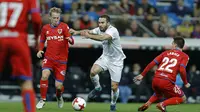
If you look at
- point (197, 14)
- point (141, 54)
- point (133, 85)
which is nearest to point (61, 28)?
point (133, 85)

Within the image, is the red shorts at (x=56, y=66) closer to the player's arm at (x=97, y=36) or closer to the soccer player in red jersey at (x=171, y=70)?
the player's arm at (x=97, y=36)

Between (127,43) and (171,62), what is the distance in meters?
8.78

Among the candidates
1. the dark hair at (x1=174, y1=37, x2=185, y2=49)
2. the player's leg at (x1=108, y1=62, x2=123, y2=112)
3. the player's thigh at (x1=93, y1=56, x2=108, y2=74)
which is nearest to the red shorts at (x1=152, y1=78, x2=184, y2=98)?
the dark hair at (x1=174, y1=37, x2=185, y2=49)

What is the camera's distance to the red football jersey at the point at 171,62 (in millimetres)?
12094

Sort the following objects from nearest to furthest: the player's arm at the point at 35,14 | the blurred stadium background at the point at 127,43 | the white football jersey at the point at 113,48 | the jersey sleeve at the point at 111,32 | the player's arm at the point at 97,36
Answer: the player's arm at the point at 35,14 < the player's arm at the point at 97,36 < the jersey sleeve at the point at 111,32 < the white football jersey at the point at 113,48 < the blurred stadium background at the point at 127,43

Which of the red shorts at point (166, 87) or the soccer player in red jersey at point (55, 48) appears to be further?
the soccer player in red jersey at point (55, 48)

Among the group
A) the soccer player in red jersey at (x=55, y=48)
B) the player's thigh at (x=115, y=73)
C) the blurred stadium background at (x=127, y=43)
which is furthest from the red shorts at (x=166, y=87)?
the blurred stadium background at (x=127, y=43)

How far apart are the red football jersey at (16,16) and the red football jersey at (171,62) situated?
4965 mm

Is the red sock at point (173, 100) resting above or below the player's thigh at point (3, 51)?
below

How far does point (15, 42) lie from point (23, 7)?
1.62 ft

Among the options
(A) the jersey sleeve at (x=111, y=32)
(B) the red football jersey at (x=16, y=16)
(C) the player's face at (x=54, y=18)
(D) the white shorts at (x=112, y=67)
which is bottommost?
(D) the white shorts at (x=112, y=67)

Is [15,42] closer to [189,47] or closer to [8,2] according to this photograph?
[8,2]

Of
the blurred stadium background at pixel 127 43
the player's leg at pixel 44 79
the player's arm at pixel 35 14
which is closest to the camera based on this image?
the player's arm at pixel 35 14

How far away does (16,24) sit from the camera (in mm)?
7594
